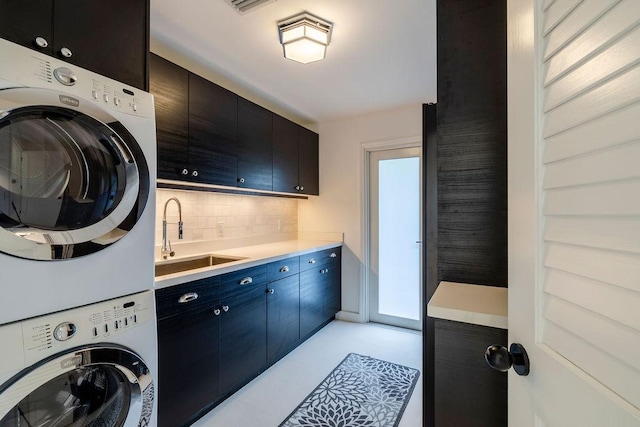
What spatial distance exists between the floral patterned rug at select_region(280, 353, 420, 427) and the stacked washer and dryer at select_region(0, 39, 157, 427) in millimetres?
1014

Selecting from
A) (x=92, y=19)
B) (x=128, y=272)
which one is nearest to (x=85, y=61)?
(x=92, y=19)

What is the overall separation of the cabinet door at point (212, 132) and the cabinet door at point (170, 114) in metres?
0.04

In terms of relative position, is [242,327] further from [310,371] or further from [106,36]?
[106,36]

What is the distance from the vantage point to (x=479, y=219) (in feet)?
3.42

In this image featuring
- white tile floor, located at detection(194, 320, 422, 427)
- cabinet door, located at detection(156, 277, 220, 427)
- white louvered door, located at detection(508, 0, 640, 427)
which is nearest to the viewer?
white louvered door, located at detection(508, 0, 640, 427)

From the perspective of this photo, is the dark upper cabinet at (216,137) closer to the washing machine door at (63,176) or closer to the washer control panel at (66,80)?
the washer control panel at (66,80)

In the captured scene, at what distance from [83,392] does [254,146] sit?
1.91m

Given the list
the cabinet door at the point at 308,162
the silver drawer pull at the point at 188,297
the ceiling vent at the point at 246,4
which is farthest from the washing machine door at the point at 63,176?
the cabinet door at the point at 308,162

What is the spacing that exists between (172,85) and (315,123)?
197cm

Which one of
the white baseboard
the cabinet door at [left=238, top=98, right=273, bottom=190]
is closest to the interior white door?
the white baseboard

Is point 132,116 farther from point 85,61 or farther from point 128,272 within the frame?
point 128,272

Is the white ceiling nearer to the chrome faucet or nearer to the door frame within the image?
the door frame

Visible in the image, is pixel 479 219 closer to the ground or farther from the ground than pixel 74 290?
farther from the ground

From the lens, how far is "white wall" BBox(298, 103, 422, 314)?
3.21 metres
